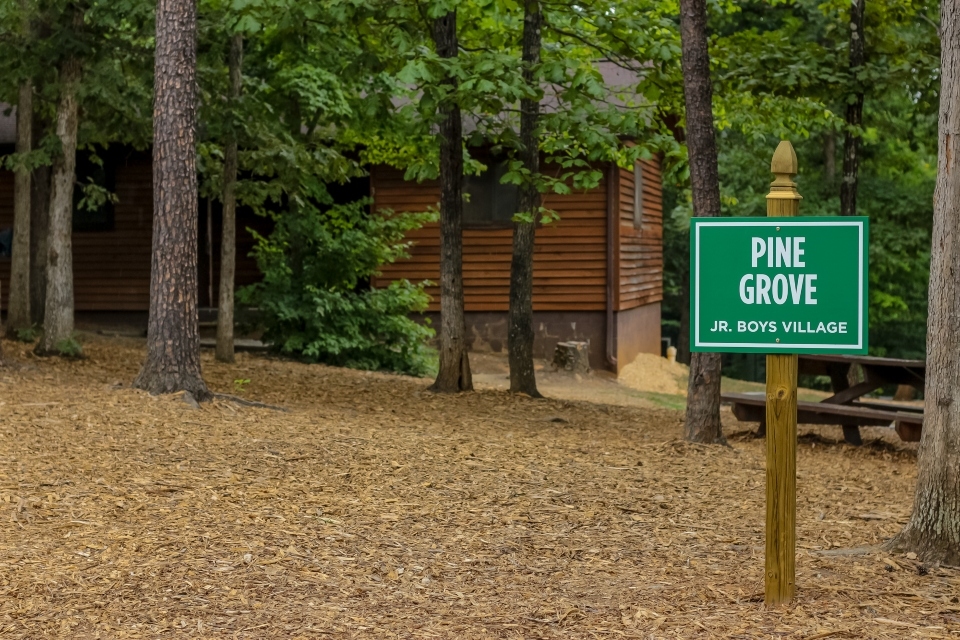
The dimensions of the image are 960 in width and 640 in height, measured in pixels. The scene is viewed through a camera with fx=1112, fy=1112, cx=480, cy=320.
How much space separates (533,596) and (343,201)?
695 inches


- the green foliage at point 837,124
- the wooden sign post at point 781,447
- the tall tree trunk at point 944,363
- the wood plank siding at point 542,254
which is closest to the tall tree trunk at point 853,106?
the green foliage at point 837,124

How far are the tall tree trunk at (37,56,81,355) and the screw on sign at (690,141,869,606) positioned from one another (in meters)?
10.2

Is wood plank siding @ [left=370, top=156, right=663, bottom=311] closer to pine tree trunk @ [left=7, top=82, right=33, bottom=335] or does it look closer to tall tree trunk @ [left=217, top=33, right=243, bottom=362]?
tall tree trunk @ [left=217, top=33, right=243, bottom=362]

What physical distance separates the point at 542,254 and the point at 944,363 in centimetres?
1526

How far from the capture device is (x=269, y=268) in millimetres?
17266

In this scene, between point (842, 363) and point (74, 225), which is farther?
point (74, 225)

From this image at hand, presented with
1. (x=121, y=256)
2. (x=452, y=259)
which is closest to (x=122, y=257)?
(x=121, y=256)

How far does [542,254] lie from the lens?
20.7 m

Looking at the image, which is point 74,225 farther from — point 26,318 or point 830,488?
point 830,488

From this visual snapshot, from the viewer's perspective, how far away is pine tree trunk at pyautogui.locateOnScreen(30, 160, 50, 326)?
16156 millimetres

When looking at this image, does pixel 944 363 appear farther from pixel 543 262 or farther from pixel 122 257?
pixel 122 257

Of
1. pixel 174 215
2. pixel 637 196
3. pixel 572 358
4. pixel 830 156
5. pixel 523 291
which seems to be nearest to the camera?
pixel 174 215

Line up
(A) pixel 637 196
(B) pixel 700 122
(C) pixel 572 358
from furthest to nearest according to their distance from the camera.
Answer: (A) pixel 637 196, (C) pixel 572 358, (B) pixel 700 122

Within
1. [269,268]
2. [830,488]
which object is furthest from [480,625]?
[269,268]
